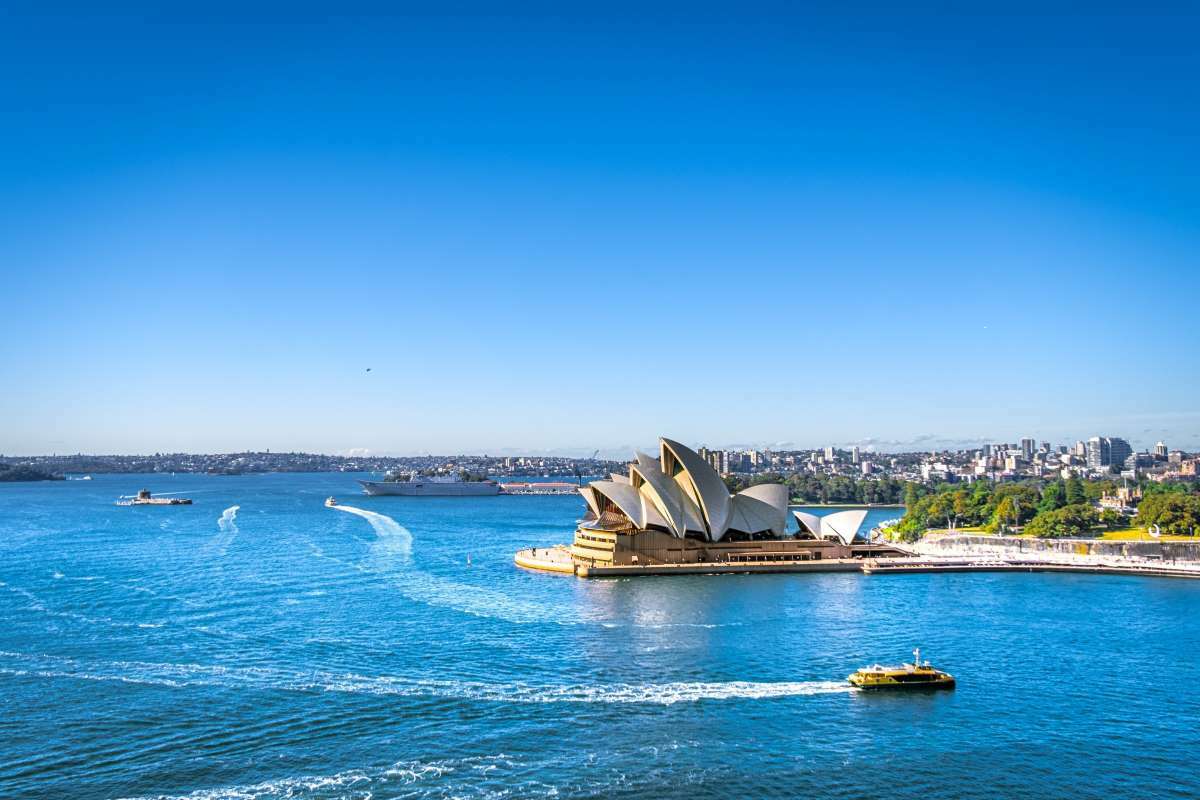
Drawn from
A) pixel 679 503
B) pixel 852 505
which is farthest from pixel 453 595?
pixel 852 505

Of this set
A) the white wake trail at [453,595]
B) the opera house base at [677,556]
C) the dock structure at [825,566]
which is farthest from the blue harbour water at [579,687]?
the opera house base at [677,556]

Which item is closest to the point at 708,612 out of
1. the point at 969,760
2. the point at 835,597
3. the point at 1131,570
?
the point at 835,597

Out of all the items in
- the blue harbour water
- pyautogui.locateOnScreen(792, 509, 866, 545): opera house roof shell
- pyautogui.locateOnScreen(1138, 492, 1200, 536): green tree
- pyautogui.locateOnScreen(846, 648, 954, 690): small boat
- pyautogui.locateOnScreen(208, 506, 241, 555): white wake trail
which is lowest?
pyautogui.locateOnScreen(208, 506, 241, 555): white wake trail

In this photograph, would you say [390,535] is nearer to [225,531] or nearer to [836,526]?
[225,531]

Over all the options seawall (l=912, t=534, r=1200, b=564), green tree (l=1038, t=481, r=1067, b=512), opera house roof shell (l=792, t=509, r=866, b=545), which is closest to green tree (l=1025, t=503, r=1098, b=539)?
seawall (l=912, t=534, r=1200, b=564)

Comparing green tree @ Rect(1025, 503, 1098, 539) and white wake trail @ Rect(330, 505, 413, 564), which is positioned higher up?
green tree @ Rect(1025, 503, 1098, 539)

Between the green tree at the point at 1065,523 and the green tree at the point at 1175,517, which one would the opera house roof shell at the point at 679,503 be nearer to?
the green tree at the point at 1065,523

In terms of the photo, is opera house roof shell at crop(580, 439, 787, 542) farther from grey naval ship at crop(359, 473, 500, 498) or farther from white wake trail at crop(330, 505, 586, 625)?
grey naval ship at crop(359, 473, 500, 498)

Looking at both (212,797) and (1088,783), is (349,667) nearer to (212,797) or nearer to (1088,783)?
(212,797)
